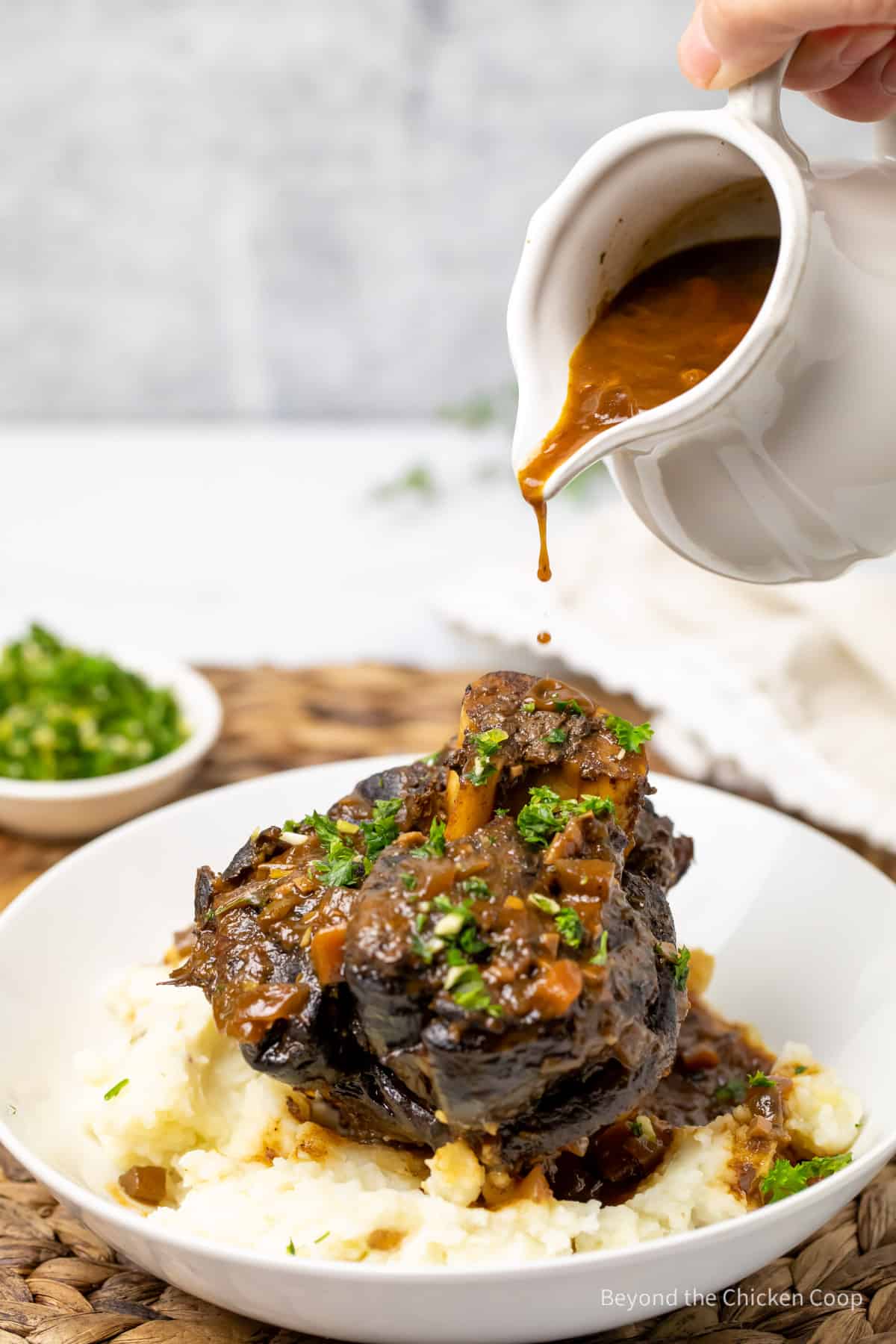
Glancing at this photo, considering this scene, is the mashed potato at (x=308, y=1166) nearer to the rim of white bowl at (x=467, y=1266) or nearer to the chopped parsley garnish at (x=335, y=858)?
the rim of white bowl at (x=467, y=1266)

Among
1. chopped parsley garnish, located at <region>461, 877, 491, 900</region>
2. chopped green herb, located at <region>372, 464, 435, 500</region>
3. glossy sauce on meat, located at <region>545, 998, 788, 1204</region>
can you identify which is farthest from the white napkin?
chopped green herb, located at <region>372, 464, 435, 500</region>

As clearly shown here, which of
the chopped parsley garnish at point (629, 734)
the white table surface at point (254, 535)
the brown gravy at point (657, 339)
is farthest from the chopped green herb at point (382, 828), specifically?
the white table surface at point (254, 535)

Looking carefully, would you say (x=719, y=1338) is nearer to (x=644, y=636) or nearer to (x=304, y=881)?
(x=304, y=881)

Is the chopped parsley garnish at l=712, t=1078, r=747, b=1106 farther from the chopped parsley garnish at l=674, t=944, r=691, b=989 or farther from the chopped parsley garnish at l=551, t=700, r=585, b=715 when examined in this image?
the chopped parsley garnish at l=551, t=700, r=585, b=715

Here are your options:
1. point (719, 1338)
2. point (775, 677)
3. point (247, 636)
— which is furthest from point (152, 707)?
point (719, 1338)

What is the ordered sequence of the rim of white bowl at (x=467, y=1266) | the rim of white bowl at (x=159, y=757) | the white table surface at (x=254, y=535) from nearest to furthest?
the rim of white bowl at (x=467, y=1266), the rim of white bowl at (x=159, y=757), the white table surface at (x=254, y=535)
